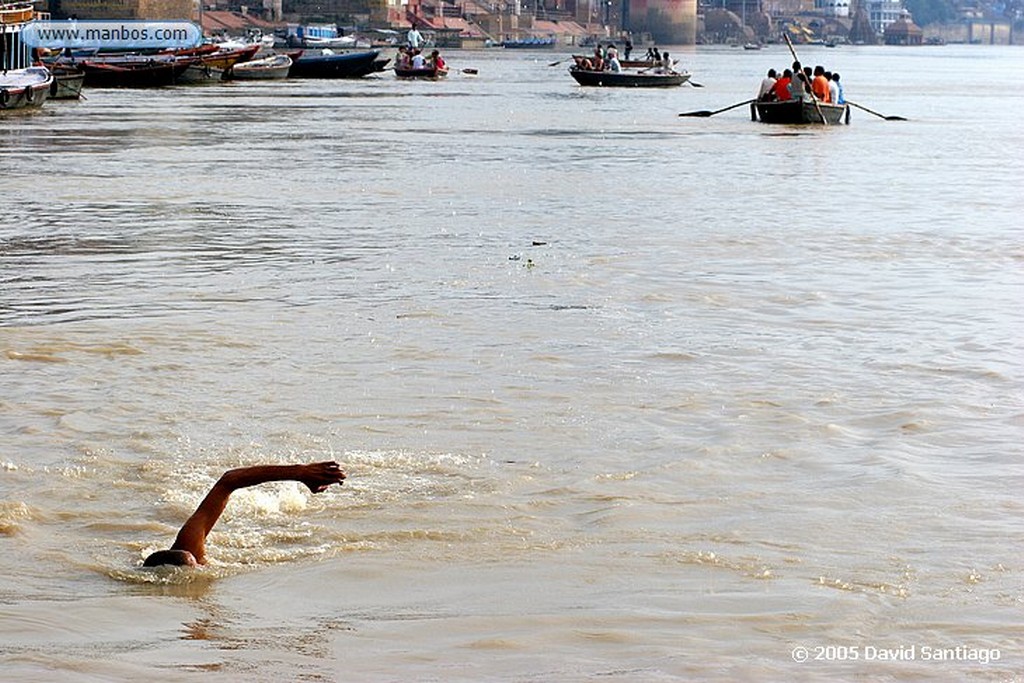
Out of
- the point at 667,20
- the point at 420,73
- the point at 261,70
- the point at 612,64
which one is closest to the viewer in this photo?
the point at 612,64

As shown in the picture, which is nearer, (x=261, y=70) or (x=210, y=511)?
(x=210, y=511)

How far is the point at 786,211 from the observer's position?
1664cm

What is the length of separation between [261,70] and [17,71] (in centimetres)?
2243

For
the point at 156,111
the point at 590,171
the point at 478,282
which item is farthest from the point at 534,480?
the point at 156,111

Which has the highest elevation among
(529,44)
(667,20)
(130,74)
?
(667,20)

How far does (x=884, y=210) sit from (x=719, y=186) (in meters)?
2.83

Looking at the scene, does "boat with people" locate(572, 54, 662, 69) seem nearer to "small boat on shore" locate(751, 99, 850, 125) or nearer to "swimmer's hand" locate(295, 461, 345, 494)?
"small boat on shore" locate(751, 99, 850, 125)

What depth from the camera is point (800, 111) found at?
32312 millimetres

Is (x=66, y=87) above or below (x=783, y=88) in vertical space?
below

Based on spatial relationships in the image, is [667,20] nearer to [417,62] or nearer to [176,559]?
[417,62]

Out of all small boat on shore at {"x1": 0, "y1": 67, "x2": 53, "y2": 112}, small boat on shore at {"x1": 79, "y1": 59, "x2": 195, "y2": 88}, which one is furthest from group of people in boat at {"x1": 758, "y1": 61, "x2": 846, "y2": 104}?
small boat on shore at {"x1": 79, "y1": 59, "x2": 195, "y2": 88}

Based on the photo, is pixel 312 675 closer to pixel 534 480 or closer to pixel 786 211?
pixel 534 480

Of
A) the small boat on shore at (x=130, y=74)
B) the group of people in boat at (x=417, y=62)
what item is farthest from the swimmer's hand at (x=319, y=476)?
the group of people in boat at (x=417, y=62)

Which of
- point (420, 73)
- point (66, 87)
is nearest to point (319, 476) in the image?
point (66, 87)
